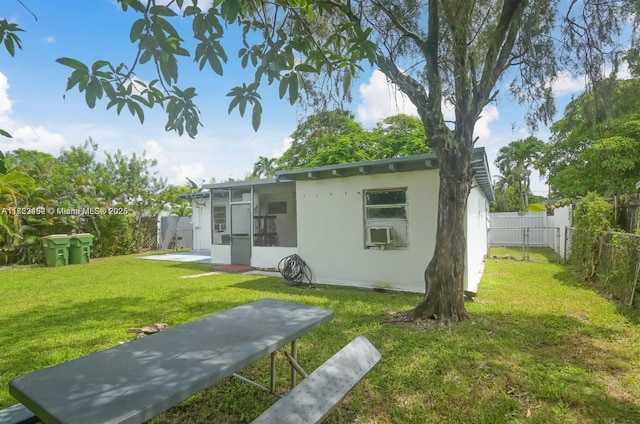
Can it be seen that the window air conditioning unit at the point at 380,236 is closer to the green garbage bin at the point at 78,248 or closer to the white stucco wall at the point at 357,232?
the white stucco wall at the point at 357,232

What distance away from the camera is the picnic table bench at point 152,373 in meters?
1.57

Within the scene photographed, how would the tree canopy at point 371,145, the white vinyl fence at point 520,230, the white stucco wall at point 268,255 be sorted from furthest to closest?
the tree canopy at point 371,145 < the white vinyl fence at point 520,230 < the white stucco wall at point 268,255

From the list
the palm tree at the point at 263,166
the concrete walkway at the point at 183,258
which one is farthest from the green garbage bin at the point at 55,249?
the palm tree at the point at 263,166

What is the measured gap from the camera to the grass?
2980mm

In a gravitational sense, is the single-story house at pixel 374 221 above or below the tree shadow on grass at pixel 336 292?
above

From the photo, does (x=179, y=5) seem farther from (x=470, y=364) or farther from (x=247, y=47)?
(x=470, y=364)

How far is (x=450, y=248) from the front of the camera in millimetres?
5324

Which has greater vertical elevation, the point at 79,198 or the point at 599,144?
the point at 599,144

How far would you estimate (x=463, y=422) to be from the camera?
2.77 metres

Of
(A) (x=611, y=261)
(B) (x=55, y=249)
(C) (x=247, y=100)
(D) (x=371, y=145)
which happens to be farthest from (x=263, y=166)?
(C) (x=247, y=100)

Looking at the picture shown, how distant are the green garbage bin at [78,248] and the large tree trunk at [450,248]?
502 inches

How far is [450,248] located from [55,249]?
521 inches

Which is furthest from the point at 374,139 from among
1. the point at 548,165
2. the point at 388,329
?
the point at 388,329

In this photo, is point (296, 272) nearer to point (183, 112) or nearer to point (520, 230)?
point (183, 112)
